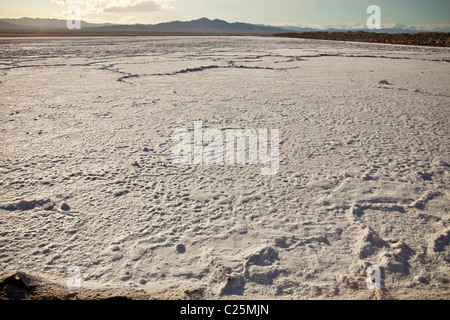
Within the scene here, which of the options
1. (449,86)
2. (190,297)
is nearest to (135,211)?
(190,297)

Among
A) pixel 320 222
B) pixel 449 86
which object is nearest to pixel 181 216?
pixel 320 222

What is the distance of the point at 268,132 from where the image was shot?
304 centimetres

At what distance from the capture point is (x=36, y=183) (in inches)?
80.3

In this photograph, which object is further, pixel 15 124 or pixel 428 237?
pixel 15 124

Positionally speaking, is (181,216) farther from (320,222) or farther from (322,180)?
(322,180)

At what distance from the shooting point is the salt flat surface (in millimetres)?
1351

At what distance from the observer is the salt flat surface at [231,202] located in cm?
135

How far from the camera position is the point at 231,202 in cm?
189
